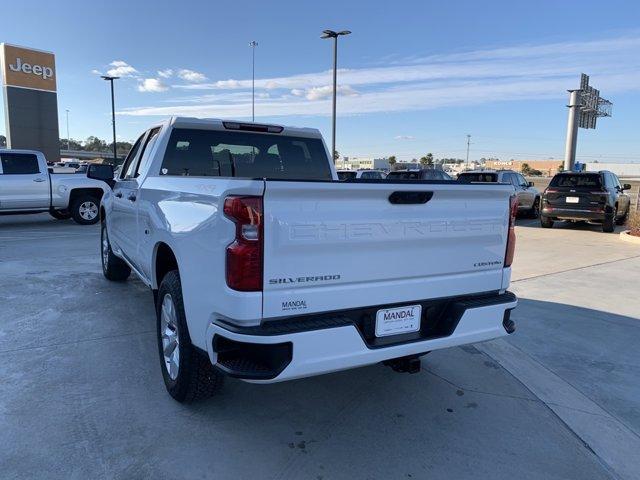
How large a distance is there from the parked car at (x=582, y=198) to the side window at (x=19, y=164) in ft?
46.4

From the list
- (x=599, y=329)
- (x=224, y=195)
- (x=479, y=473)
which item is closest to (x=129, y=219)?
(x=224, y=195)

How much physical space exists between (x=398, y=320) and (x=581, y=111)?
148 ft

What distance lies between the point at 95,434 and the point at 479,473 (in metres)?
2.29

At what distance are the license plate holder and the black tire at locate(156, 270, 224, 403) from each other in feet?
3.67

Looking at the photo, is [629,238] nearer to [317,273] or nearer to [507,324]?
[507,324]

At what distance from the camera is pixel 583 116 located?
4328cm

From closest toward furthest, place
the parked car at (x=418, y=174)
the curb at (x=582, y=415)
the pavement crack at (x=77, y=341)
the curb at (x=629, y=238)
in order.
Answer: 1. the curb at (x=582, y=415)
2. the pavement crack at (x=77, y=341)
3. the curb at (x=629, y=238)
4. the parked car at (x=418, y=174)

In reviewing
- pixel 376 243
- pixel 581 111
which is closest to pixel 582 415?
pixel 376 243

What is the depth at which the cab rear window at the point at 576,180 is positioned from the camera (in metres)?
13.8

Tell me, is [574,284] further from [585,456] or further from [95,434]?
Result: [95,434]

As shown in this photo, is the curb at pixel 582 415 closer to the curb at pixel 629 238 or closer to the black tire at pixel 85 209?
the curb at pixel 629 238

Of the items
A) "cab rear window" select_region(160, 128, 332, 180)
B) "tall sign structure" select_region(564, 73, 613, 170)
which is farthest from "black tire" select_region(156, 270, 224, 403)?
"tall sign structure" select_region(564, 73, 613, 170)

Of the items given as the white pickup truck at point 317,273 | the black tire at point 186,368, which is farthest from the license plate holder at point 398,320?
the black tire at point 186,368

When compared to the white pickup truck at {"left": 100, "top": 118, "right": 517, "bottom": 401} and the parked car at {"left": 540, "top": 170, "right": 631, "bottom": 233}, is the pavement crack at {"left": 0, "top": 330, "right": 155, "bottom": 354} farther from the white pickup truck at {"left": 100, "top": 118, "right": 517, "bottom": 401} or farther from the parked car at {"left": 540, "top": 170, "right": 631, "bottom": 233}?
the parked car at {"left": 540, "top": 170, "right": 631, "bottom": 233}
